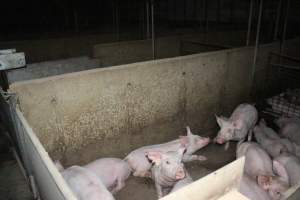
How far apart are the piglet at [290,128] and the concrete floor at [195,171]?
2.13 ft

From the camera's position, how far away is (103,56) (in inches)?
174

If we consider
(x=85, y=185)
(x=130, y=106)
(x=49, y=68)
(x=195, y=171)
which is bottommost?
(x=195, y=171)

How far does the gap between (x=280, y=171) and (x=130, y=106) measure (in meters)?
1.62

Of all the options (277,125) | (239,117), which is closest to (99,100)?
(239,117)

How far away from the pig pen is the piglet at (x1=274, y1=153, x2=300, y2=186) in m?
0.76

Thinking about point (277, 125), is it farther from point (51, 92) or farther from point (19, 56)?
point (19, 56)

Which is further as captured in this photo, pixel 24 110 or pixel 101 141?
pixel 101 141

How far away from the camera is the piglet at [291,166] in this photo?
98.5 inches

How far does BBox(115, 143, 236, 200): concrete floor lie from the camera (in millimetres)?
2768

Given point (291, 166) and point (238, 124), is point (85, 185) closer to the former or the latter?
point (291, 166)

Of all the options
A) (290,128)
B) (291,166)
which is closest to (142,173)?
(291,166)

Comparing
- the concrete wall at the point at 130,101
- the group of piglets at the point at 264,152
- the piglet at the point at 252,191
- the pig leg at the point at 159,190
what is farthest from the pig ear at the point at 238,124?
the pig leg at the point at 159,190

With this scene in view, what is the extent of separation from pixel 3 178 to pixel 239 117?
9.13 feet

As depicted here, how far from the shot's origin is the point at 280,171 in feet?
8.38
